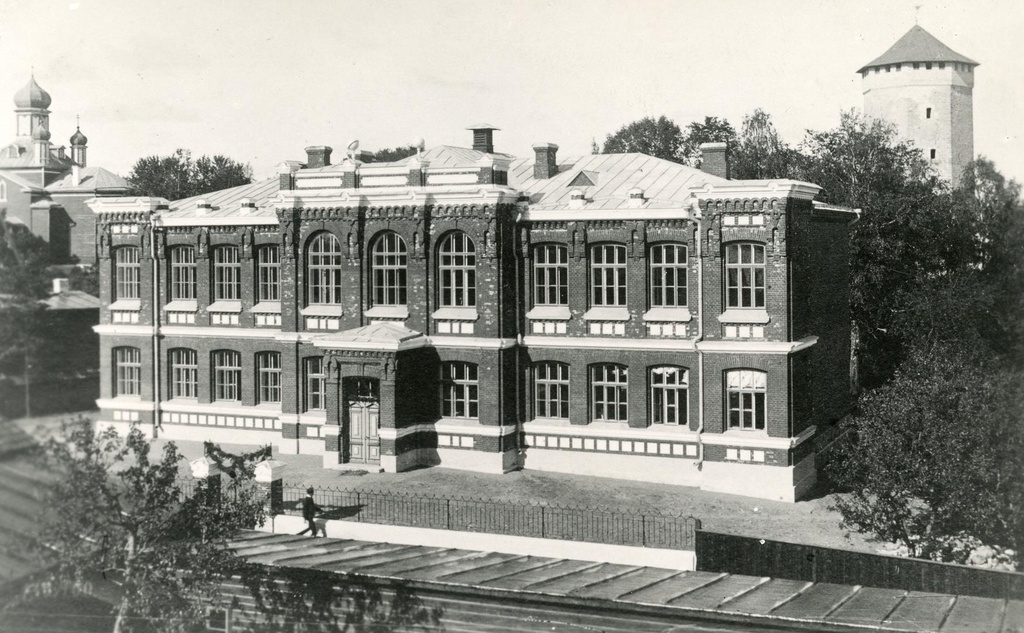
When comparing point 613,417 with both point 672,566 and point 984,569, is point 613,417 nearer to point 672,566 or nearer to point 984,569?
point 672,566

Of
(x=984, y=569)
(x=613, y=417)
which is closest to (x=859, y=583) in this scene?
(x=984, y=569)

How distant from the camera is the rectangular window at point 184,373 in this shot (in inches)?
1409

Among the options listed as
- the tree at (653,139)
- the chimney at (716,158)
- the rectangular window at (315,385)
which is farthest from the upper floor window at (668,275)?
the tree at (653,139)

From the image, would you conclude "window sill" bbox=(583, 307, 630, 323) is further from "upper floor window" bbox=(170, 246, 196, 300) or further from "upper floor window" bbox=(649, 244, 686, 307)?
"upper floor window" bbox=(170, 246, 196, 300)

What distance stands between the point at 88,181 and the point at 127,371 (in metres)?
12.6

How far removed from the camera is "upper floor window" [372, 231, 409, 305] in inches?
1273

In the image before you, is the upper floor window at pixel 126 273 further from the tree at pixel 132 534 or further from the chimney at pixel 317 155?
the tree at pixel 132 534

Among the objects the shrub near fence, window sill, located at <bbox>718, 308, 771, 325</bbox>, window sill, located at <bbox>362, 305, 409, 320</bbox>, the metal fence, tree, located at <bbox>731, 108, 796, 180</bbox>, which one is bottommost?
the shrub near fence

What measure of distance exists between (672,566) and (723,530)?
3712 millimetres

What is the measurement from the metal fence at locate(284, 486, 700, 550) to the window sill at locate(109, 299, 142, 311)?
44.1ft

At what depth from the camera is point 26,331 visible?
1662 centimetres

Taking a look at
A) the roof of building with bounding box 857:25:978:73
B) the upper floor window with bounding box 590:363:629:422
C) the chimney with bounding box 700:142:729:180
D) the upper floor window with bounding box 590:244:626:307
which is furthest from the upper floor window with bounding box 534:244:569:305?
the roof of building with bounding box 857:25:978:73

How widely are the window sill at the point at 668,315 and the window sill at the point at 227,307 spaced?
1410 cm

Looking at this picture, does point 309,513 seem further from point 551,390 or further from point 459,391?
point 551,390
